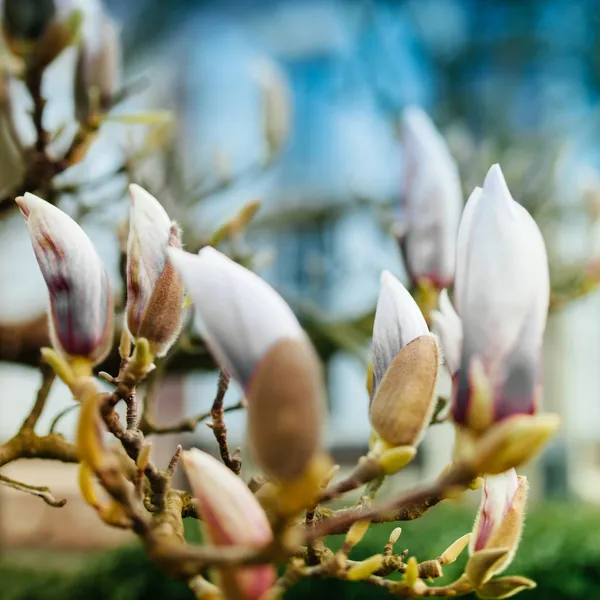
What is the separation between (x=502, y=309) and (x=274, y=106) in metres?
1.01

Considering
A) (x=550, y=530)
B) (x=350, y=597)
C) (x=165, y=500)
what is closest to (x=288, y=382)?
(x=165, y=500)

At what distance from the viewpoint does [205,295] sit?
0.40 meters

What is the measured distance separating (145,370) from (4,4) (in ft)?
1.99

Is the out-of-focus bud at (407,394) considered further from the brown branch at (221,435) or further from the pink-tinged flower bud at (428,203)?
the pink-tinged flower bud at (428,203)

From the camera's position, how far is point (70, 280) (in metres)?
0.47

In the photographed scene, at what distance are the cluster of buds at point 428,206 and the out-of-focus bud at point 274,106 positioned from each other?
1.74 feet

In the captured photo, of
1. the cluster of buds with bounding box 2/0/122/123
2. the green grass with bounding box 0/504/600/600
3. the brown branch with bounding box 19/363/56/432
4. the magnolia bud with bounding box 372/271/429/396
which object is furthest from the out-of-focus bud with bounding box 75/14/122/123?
the green grass with bounding box 0/504/600/600

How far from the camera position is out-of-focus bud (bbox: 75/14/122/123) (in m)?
0.97

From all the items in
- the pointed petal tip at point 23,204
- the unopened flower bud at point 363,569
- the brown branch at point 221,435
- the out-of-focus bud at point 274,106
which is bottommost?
the unopened flower bud at point 363,569

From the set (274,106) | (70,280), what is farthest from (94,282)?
(274,106)

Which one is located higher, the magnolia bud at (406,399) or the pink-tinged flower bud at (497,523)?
the magnolia bud at (406,399)

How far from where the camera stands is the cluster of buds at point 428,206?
831 millimetres

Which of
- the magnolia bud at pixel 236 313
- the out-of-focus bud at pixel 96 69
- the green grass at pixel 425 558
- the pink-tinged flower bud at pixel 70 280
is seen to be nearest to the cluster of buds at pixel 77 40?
the out-of-focus bud at pixel 96 69

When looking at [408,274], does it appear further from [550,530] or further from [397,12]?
[397,12]
